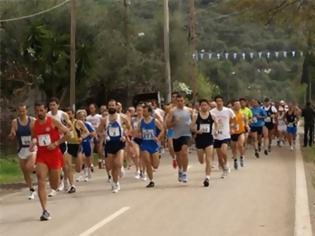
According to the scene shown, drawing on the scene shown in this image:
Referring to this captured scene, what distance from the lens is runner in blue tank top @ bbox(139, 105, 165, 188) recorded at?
54.0 ft

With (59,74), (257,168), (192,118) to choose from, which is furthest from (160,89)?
(192,118)

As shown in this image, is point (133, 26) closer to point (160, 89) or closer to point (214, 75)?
point (160, 89)

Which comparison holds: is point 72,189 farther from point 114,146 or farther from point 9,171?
point 9,171

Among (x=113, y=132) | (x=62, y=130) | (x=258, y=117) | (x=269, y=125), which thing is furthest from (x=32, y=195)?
(x=269, y=125)

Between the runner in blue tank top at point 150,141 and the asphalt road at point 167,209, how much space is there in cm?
47

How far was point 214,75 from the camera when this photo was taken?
10081cm

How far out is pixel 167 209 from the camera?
41.4ft

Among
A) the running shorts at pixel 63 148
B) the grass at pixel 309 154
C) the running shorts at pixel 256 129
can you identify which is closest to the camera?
the running shorts at pixel 63 148

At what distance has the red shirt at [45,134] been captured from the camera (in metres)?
12.2

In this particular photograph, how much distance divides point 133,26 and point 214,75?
5444 cm

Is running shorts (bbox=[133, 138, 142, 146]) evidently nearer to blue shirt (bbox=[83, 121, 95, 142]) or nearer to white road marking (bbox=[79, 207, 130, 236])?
blue shirt (bbox=[83, 121, 95, 142])

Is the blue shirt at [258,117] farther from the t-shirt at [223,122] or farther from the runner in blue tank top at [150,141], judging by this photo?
the runner in blue tank top at [150,141]

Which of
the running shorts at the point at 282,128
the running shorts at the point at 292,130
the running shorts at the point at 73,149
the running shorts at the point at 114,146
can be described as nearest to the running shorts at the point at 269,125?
the running shorts at the point at 292,130

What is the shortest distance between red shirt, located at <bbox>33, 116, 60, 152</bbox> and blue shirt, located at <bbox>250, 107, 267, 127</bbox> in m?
15.2
